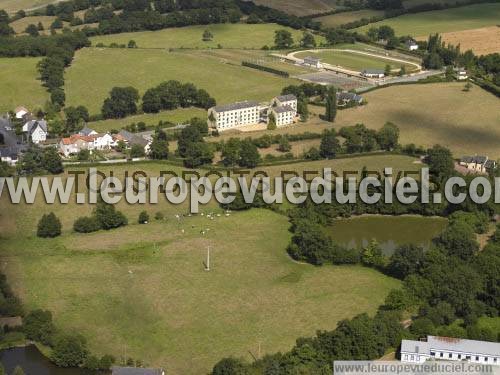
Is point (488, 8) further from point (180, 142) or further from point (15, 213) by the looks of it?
point (15, 213)

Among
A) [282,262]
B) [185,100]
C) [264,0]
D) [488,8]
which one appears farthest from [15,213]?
[488,8]

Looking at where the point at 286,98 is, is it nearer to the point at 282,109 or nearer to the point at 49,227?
the point at 282,109

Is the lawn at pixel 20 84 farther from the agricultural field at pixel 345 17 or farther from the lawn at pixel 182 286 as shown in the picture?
the agricultural field at pixel 345 17

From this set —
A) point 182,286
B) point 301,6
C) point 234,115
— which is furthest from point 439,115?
point 301,6

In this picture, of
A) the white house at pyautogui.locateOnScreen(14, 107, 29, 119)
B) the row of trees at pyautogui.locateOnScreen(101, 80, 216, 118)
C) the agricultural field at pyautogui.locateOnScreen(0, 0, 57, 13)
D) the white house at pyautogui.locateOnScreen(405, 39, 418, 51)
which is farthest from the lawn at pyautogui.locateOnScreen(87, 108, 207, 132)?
the agricultural field at pyautogui.locateOnScreen(0, 0, 57, 13)

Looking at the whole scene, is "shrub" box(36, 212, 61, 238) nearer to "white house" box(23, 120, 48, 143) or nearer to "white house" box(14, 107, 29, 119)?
"white house" box(23, 120, 48, 143)

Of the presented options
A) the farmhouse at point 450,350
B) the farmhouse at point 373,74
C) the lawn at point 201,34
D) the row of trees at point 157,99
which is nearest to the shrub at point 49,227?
the farmhouse at point 450,350
